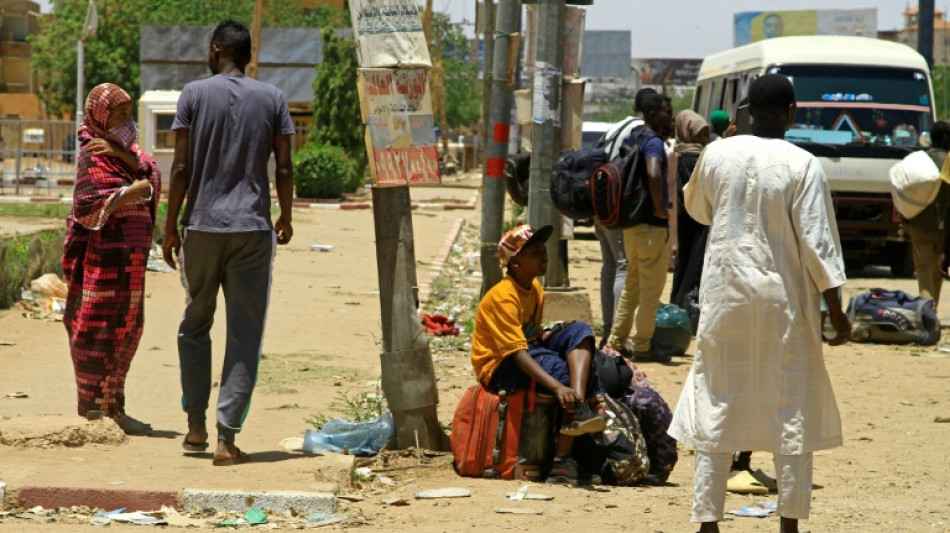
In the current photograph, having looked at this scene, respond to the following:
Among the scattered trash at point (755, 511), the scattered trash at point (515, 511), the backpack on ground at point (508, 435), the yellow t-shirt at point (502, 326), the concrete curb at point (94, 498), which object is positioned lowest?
the scattered trash at point (755, 511)

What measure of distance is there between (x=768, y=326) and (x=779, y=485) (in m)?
0.56

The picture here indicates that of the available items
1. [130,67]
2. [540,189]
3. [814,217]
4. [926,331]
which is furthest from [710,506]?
[130,67]

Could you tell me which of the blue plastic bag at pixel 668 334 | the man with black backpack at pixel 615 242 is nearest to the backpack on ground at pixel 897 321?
the blue plastic bag at pixel 668 334

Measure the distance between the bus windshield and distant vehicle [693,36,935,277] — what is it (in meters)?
0.01

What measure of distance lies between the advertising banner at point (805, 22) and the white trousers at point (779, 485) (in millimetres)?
90896

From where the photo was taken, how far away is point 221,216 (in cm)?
558

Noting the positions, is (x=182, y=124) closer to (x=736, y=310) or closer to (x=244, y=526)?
(x=244, y=526)

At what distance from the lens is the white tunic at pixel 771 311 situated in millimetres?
4426

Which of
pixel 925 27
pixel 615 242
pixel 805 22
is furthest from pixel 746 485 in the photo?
pixel 805 22

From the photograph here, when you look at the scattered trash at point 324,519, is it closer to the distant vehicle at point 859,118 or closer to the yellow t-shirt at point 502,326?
the yellow t-shirt at point 502,326

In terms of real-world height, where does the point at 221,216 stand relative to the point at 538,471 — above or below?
above

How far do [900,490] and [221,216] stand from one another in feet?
10.6

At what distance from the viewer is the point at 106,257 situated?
20.6ft

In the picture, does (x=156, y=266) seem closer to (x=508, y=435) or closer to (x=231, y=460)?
(x=231, y=460)
